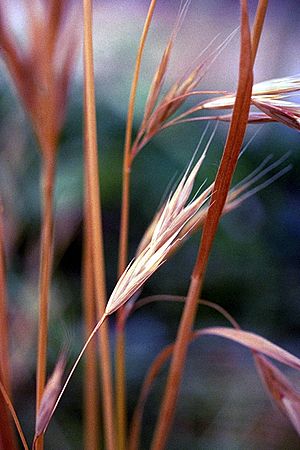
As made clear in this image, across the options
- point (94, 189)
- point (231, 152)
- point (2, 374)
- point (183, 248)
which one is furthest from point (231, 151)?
point (183, 248)

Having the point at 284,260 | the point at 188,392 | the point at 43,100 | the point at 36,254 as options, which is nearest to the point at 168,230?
the point at 43,100

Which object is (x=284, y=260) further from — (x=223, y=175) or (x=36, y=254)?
(x=223, y=175)

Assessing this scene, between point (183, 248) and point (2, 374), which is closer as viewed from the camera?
point (2, 374)

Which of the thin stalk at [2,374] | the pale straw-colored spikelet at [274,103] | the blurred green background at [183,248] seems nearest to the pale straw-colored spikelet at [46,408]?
the thin stalk at [2,374]

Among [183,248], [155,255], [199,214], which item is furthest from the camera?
[183,248]

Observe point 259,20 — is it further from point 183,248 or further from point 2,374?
point 183,248

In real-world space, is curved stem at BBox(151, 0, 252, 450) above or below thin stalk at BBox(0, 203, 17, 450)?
above

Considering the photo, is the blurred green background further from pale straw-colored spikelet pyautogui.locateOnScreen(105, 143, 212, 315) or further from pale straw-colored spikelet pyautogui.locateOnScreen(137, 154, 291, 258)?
pale straw-colored spikelet pyautogui.locateOnScreen(105, 143, 212, 315)

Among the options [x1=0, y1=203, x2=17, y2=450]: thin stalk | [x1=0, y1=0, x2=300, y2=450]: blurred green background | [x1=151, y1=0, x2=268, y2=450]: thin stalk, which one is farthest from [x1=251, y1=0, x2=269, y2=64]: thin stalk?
[x1=0, y1=0, x2=300, y2=450]: blurred green background
